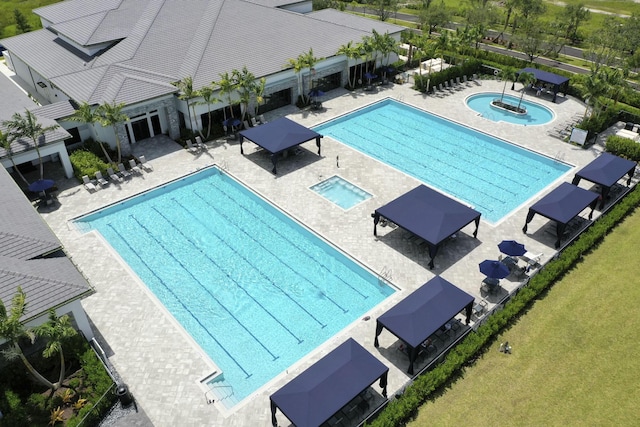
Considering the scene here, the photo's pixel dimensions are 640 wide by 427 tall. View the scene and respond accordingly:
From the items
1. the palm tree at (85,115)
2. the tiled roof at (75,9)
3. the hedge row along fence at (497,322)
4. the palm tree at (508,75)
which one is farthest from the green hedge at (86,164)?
the palm tree at (508,75)

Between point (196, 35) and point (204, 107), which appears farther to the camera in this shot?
point (196, 35)

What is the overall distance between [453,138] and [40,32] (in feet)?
144

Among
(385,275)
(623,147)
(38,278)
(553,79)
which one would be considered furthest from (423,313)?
(553,79)

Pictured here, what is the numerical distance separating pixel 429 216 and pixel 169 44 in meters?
29.8

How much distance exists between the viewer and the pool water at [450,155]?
35.8 meters

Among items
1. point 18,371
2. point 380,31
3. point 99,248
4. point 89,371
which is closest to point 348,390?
point 89,371

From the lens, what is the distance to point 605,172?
3375 cm

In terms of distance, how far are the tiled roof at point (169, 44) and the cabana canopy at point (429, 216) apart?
66.4ft

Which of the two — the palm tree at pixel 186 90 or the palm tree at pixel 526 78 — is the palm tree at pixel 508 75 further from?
the palm tree at pixel 186 90

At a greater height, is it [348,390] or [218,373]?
[348,390]

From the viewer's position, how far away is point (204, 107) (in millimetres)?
41000

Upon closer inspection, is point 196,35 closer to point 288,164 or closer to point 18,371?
point 288,164

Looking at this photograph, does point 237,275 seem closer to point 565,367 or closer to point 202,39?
point 565,367

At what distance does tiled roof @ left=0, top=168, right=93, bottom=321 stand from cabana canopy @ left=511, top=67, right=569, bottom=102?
45.4 m
